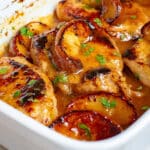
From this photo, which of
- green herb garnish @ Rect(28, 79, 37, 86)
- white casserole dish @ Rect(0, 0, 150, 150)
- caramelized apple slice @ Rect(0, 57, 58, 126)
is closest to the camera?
white casserole dish @ Rect(0, 0, 150, 150)

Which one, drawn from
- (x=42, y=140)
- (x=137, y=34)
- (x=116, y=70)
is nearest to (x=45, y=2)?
(x=137, y=34)

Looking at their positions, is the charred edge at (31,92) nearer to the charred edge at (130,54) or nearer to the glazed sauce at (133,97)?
the glazed sauce at (133,97)

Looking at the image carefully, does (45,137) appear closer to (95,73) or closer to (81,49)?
(95,73)

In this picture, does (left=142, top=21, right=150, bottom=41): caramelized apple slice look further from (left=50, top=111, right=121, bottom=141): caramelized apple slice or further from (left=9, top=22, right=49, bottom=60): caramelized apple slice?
(left=50, top=111, right=121, bottom=141): caramelized apple slice

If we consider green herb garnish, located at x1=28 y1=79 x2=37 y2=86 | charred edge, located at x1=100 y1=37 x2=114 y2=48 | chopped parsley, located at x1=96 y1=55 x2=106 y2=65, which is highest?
green herb garnish, located at x1=28 y1=79 x2=37 y2=86

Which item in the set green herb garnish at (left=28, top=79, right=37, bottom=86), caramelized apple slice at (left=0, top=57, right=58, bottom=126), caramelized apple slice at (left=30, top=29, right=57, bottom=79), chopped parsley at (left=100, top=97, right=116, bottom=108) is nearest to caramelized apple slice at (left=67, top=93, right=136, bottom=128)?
chopped parsley at (left=100, top=97, right=116, bottom=108)

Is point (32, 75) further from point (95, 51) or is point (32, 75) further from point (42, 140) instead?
point (42, 140)

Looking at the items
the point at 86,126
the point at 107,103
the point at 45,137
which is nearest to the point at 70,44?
the point at 107,103

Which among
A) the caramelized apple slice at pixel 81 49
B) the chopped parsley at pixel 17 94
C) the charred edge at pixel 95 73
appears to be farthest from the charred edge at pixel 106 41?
the chopped parsley at pixel 17 94
